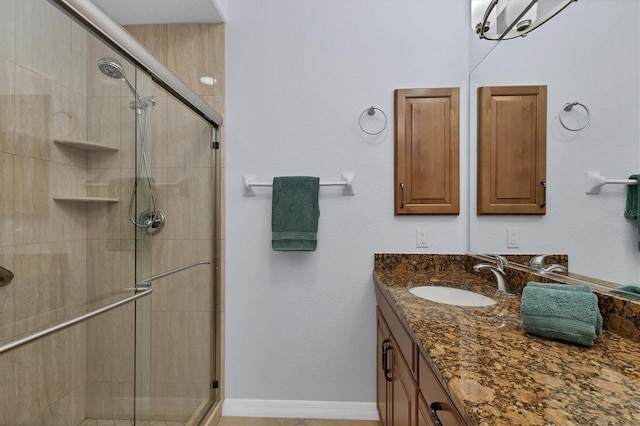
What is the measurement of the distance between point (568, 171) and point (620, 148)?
0.24 m

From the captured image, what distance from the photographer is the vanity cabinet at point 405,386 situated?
2.54 ft

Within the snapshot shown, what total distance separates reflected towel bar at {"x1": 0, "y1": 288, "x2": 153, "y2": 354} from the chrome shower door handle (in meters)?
0.15

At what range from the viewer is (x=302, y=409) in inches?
72.2

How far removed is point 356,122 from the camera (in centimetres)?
184

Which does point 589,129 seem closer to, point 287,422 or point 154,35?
point 287,422

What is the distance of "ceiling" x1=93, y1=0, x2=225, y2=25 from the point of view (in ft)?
5.52

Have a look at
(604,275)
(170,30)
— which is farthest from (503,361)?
(170,30)

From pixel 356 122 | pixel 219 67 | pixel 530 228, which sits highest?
pixel 219 67

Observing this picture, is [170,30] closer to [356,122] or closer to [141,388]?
[356,122]

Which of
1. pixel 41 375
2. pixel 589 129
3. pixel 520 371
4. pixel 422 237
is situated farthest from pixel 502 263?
pixel 41 375

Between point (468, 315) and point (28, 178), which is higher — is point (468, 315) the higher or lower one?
the lower one

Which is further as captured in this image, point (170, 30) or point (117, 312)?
point (170, 30)

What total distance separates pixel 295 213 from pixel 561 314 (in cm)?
126

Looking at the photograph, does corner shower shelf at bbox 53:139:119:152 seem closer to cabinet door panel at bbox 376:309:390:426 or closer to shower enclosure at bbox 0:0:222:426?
shower enclosure at bbox 0:0:222:426
